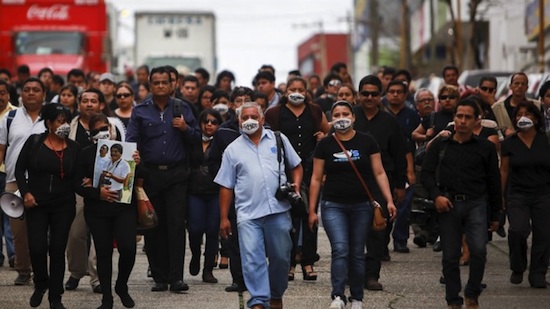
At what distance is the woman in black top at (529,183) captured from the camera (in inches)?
547

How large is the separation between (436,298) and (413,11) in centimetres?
6936

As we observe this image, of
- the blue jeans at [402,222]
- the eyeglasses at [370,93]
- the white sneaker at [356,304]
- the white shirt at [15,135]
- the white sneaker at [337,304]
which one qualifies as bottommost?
the white sneaker at [356,304]

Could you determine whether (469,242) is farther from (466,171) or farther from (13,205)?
(13,205)

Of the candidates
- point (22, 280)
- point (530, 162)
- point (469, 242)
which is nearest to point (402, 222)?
point (530, 162)

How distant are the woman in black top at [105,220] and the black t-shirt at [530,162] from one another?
3.59 meters

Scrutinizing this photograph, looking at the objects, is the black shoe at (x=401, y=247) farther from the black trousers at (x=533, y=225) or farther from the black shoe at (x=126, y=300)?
the black shoe at (x=126, y=300)

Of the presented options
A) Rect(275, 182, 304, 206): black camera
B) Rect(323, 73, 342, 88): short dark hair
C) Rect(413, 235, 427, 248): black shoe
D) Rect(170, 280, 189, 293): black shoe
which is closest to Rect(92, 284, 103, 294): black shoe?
Rect(170, 280, 189, 293): black shoe

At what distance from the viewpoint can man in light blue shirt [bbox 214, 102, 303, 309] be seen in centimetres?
1174

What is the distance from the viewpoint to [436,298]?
1338cm

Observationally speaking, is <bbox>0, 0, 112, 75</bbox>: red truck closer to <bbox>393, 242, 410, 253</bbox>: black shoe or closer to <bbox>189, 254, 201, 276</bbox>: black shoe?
<bbox>393, 242, 410, 253</bbox>: black shoe

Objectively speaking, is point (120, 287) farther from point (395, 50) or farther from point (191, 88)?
point (395, 50)

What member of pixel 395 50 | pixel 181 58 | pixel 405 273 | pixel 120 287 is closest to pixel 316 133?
pixel 405 273

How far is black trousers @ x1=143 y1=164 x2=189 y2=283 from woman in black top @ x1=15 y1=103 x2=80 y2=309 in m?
1.23

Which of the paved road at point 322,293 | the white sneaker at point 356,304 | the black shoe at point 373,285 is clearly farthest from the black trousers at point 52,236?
the black shoe at point 373,285
